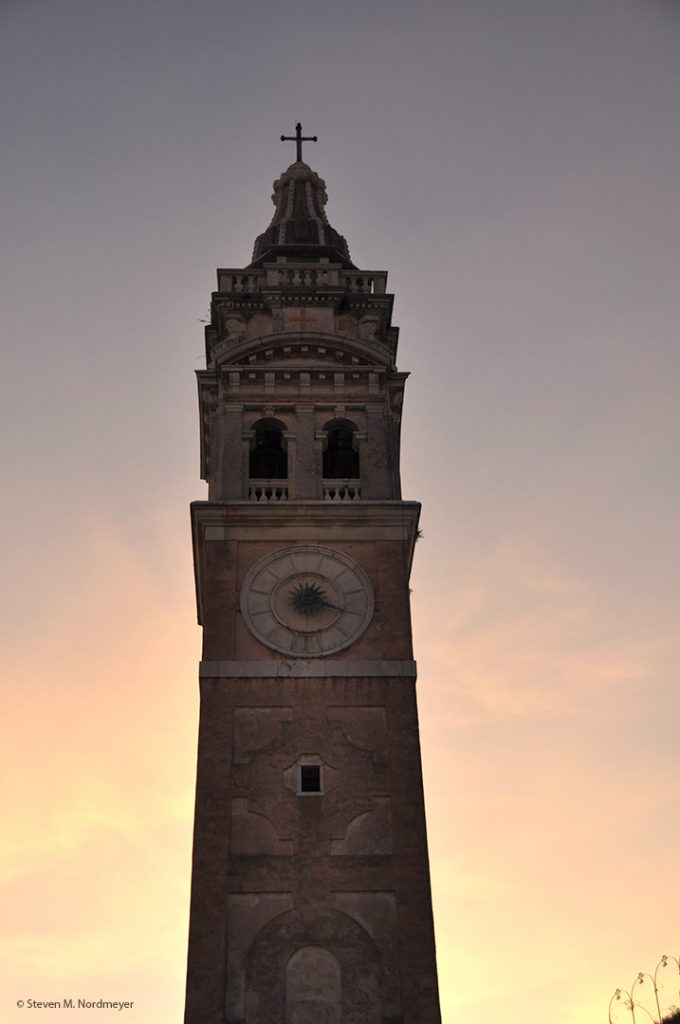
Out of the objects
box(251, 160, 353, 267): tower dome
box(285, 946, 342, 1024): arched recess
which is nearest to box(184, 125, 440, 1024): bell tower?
box(285, 946, 342, 1024): arched recess

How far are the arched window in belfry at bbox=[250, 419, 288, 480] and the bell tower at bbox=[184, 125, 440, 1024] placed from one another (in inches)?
2.6

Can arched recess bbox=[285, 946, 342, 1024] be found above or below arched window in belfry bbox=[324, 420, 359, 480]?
below

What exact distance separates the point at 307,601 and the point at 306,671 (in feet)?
6.74

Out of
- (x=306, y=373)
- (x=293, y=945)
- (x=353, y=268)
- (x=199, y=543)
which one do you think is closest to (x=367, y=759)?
(x=293, y=945)

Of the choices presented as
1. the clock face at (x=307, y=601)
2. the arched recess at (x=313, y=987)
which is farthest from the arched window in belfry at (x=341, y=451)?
the arched recess at (x=313, y=987)

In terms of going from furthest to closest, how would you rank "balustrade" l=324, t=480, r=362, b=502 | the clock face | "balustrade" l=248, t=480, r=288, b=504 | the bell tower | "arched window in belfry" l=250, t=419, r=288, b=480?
"arched window in belfry" l=250, t=419, r=288, b=480
"balustrade" l=324, t=480, r=362, b=502
"balustrade" l=248, t=480, r=288, b=504
the clock face
the bell tower

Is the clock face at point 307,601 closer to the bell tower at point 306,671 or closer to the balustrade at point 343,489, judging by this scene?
the bell tower at point 306,671

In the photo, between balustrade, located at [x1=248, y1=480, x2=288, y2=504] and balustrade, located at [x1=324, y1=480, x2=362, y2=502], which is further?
balustrade, located at [x1=324, y1=480, x2=362, y2=502]

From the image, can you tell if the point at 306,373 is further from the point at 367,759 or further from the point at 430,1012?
the point at 430,1012

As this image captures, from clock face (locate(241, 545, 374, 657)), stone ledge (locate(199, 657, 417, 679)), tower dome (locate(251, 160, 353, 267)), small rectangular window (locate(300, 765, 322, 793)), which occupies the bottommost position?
small rectangular window (locate(300, 765, 322, 793))

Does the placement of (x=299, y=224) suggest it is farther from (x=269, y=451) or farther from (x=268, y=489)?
(x=268, y=489)

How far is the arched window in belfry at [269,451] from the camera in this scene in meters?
42.0

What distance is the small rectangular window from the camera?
34875mm

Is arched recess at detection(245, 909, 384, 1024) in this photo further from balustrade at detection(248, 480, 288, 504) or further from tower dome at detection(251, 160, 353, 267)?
tower dome at detection(251, 160, 353, 267)
